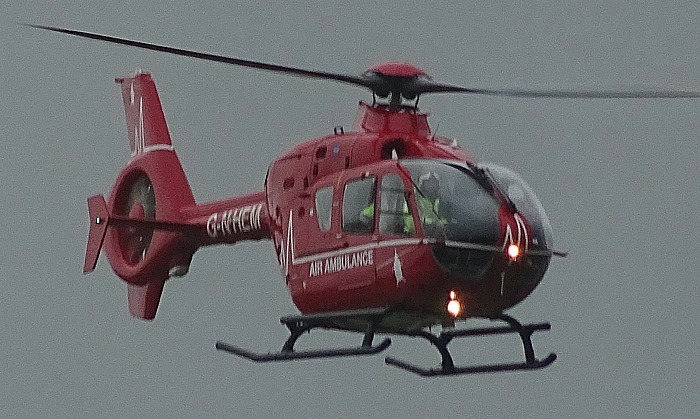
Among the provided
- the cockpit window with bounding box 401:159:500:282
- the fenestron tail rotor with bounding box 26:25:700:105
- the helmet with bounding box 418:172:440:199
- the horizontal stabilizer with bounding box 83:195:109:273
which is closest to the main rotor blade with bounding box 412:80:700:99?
the fenestron tail rotor with bounding box 26:25:700:105

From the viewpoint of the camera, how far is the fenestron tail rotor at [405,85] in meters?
18.6

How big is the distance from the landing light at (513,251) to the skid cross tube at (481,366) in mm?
1131

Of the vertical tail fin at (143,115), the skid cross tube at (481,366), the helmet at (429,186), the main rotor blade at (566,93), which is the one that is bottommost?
the skid cross tube at (481,366)

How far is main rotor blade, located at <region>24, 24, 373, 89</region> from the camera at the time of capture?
17984mm

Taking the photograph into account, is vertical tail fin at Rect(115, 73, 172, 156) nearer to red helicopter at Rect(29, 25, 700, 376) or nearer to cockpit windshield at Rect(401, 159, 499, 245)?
red helicopter at Rect(29, 25, 700, 376)

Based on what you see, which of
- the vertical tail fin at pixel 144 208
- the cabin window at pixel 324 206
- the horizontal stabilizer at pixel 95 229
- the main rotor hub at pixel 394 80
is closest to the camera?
the cabin window at pixel 324 206

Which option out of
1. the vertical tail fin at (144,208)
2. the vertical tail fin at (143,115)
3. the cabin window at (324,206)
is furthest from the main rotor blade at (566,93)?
the vertical tail fin at (143,115)

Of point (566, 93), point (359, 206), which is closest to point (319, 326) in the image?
point (359, 206)

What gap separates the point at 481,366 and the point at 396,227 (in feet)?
4.92

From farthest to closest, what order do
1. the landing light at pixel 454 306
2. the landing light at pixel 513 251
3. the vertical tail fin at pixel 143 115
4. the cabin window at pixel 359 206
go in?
the vertical tail fin at pixel 143 115 → the cabin window at pixel 359 206 → the landing light at pixel 454 306 → the landing light at pixel 513 251

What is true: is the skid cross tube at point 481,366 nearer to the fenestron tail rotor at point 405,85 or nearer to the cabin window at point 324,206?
the cabin window at point 324,206

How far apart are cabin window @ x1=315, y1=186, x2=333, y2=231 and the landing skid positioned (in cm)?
75

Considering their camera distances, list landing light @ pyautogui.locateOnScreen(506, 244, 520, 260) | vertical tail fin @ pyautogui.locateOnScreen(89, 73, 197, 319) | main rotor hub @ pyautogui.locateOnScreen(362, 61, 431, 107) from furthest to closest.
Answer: vertical tail fin @ pyautogui.locateOnScreen(89, 73, 197, 319) < main rotor hub @ pyautogui.locateOnScreen(362, 61, 431, 107) < landing light @ pyautogui.locateOnScreen(506, 244, 520, 260)

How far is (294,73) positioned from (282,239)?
1.52 m
